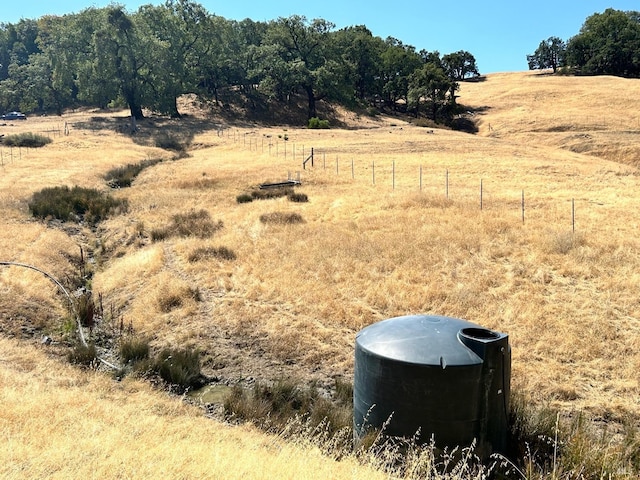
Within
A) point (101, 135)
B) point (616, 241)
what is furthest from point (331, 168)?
point (101, 135)

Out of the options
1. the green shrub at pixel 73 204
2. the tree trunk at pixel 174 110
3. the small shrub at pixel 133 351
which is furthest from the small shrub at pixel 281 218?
the tree trunk at pixel 174 110

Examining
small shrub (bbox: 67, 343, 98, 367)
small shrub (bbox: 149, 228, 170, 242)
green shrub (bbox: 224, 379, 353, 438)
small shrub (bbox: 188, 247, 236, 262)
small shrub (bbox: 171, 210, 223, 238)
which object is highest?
small shrub (bbox: 171, 210, 223, 238)

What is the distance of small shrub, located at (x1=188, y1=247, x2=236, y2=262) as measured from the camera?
1742cm

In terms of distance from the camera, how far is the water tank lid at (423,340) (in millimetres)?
5555

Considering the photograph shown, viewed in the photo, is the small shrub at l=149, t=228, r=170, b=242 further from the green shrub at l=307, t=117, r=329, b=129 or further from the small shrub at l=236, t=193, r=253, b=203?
the green shrub at l=307, t=117, r=329, b=129

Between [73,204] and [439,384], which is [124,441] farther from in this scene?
[73,204]

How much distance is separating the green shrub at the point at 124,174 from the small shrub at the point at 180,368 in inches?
931

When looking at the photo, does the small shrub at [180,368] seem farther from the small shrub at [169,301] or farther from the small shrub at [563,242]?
the small shrub at [563,242]

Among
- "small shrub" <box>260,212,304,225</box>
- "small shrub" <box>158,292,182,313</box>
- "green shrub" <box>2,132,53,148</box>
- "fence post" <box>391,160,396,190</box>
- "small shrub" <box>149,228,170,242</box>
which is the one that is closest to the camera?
"small shrub" <box>158,292,182,313</box>

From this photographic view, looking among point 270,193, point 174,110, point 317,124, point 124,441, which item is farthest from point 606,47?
point 124,441

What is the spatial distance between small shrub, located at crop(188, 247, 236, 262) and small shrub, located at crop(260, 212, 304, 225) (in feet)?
12.1

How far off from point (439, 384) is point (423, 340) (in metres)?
0.53

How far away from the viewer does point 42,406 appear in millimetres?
7215

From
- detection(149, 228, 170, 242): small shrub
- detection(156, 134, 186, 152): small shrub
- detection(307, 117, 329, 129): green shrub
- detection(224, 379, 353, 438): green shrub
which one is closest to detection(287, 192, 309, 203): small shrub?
detection(149, 228, 170, 242): small shrub
